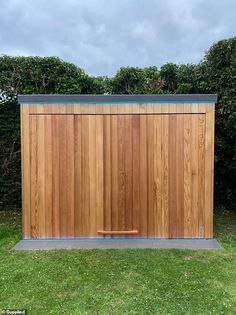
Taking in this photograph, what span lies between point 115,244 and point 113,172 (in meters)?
0.98

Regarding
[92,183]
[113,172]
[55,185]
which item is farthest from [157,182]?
[55,185]

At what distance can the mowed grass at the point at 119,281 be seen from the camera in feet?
8.04

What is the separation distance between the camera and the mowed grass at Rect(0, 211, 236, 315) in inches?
96.4

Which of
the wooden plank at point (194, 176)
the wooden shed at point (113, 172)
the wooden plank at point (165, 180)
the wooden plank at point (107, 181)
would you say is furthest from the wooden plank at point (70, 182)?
the wooden plank at point (194, 176)

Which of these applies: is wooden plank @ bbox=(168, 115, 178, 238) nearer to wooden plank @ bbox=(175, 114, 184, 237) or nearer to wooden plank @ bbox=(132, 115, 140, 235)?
wooden plank @ bbox=(175, 114, 184, 237)

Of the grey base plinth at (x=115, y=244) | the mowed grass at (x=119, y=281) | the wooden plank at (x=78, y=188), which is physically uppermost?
the wooden plank at (x=78, y=188)

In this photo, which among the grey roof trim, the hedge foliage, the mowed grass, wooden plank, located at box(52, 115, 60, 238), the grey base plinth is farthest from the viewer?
the hedge foliage

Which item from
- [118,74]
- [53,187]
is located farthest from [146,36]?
[53,187]

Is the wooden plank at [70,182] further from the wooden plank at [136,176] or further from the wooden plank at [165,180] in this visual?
the wooden plank at [165,180]

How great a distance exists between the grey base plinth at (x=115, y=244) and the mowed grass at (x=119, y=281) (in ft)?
0.55

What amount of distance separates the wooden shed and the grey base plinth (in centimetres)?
10

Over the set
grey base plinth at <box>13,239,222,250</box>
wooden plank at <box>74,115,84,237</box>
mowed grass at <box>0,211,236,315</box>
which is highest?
wooden plank at <box>74,115,84,237</box>

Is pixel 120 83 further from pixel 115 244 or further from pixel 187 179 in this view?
pixel 115 244

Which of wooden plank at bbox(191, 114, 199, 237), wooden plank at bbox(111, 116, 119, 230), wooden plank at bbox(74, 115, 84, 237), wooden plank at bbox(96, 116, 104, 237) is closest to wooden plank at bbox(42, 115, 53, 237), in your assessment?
wooden plank at bbox(74, 115, 84, 237)
